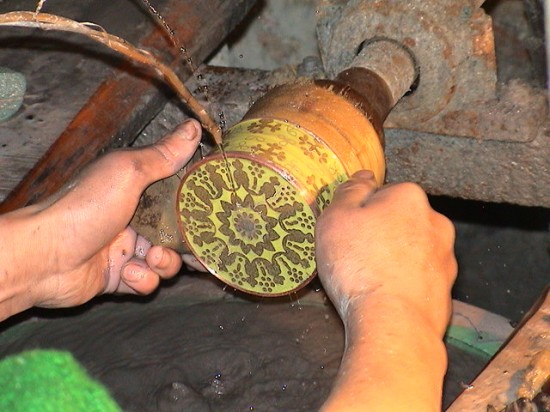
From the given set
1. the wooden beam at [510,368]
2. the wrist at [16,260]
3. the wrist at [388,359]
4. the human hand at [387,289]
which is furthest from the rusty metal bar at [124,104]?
the wooden beam at [510,368]

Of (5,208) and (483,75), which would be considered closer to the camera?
(5,208)

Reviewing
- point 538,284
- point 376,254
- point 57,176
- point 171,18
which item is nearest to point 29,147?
point 57,176

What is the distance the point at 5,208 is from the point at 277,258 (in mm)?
843

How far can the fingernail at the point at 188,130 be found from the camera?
2531 millimetres

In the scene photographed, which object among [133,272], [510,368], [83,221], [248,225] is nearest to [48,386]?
[133,272]

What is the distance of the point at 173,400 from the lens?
2.66 m

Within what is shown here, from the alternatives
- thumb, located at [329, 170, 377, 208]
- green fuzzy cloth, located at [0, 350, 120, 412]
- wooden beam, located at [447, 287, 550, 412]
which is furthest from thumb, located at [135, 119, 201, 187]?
wooden beam, located at [447, 287, 550, 412]

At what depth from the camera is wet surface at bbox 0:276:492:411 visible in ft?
8.79

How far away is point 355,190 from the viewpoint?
6.89 feet

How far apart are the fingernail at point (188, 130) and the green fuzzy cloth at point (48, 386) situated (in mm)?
804

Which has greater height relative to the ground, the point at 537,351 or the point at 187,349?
the point at 537,351

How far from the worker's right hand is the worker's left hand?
60 cm

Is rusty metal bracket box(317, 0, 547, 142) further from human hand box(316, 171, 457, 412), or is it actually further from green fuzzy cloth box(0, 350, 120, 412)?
green fuzzy cloth box(0, 350, 120, 412)

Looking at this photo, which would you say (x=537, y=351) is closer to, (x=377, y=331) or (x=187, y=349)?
(x=377, y=331)
